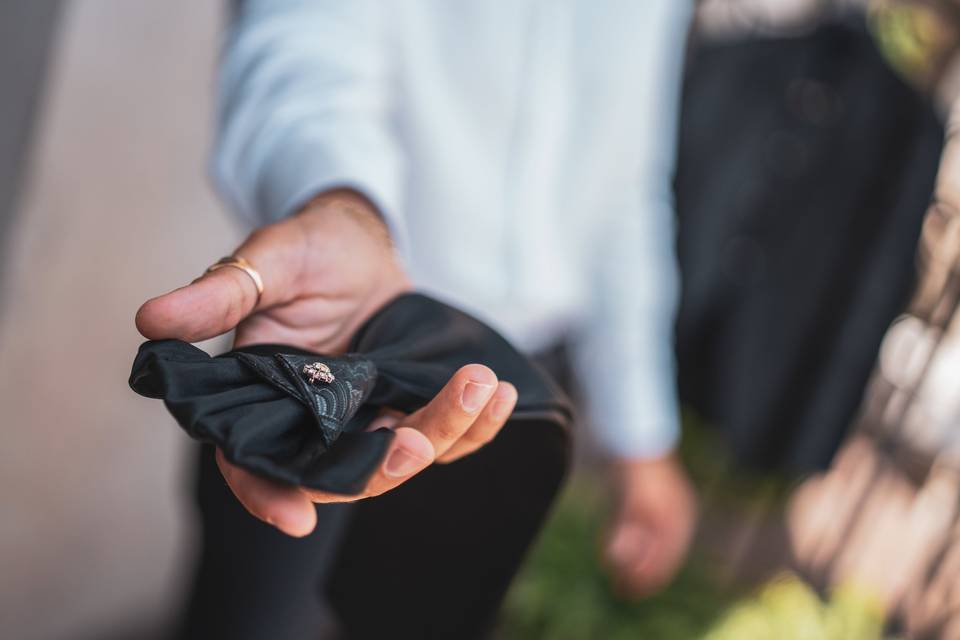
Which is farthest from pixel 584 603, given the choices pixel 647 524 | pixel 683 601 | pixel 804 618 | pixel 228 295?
pixel 228 295

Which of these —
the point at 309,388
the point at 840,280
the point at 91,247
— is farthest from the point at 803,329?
the point at 309,388

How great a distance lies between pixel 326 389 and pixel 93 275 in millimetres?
955

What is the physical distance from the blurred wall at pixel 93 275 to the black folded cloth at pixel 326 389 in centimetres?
79

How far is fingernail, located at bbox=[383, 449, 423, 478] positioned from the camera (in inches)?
14.9

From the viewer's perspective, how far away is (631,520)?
1077 millimetres

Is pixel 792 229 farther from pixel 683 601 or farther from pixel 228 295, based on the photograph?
pixel 228 295

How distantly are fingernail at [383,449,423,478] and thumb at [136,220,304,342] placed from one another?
134 mm

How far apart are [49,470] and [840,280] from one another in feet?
5.25

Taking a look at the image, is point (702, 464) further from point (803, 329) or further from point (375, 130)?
point (375, 130)

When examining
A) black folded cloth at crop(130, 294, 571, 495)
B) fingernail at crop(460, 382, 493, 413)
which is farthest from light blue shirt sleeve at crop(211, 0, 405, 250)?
fingernail at crop(460, 382, 493, 413)

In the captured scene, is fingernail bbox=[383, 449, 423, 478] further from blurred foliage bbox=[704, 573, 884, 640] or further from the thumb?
blurred foliage bbox=[704, 573, 884, 640]

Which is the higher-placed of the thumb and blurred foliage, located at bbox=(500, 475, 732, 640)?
the thumb

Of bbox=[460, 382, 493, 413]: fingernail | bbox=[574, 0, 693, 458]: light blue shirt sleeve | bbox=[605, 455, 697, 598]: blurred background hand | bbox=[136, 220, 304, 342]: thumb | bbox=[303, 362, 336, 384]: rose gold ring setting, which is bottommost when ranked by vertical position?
bbox=[605, 455, 697, 598]: blurred background hand

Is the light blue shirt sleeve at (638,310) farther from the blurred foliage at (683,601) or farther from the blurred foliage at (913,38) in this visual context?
the blurred foliage at (913,38)
